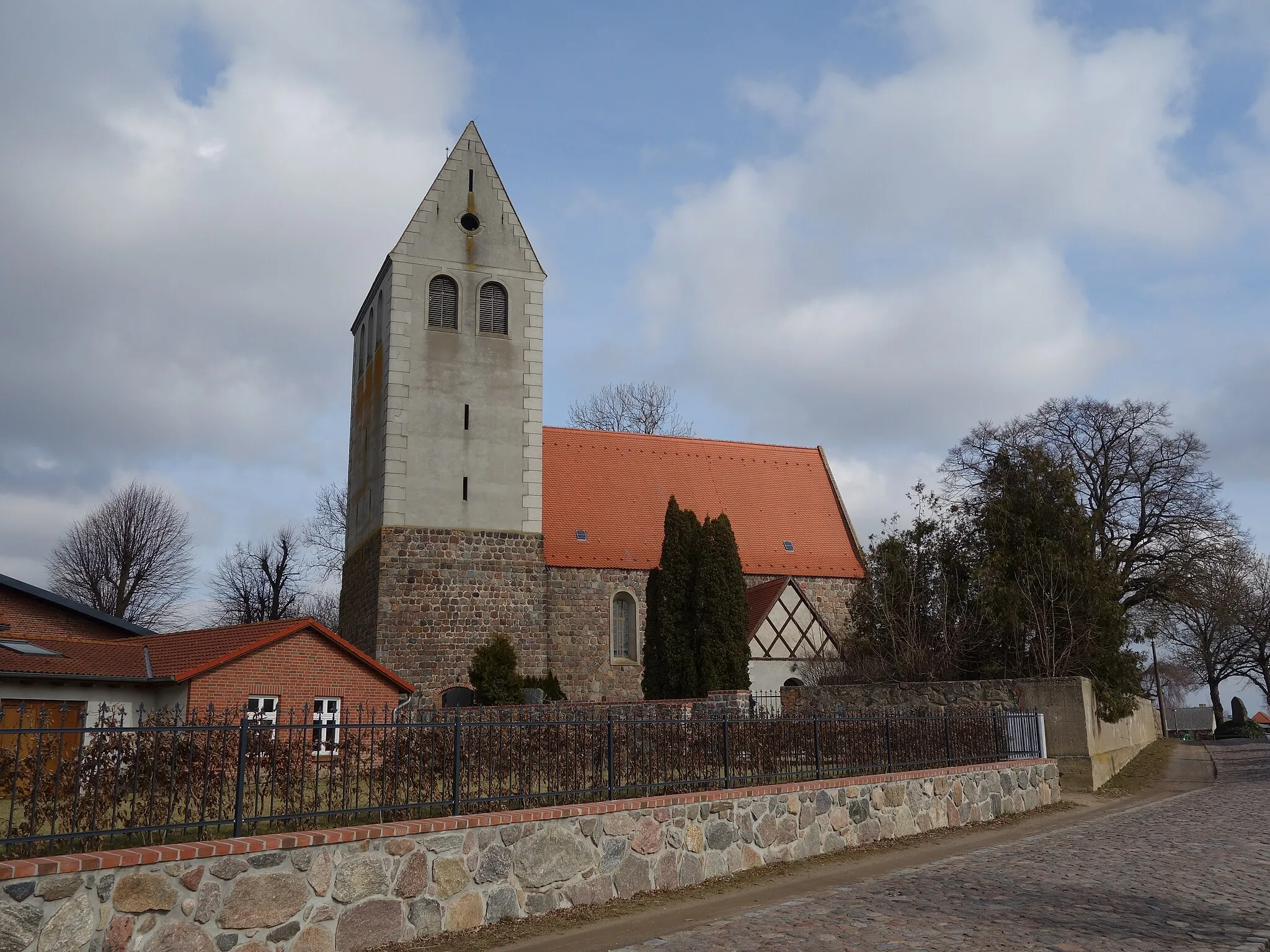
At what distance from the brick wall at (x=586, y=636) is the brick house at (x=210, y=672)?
559 centimetres

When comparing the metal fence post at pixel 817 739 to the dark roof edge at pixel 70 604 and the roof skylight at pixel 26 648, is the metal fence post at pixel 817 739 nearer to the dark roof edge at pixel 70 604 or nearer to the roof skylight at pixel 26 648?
the roof skylight at pixel 26 648

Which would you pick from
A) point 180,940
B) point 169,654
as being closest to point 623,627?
point 169,654

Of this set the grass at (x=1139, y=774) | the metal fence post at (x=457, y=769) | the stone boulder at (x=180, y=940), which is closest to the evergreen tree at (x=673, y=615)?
the grass at (x=1139, y=774)

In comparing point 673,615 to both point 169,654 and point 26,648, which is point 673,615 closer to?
point 169,654

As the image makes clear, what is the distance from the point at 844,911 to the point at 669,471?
23559mm

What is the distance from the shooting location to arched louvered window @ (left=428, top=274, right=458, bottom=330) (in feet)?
87.0

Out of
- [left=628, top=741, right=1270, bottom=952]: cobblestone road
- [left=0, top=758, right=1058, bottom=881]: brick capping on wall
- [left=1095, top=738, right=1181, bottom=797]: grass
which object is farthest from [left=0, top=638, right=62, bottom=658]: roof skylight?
[left=1095, top=738, right=1181, bottom=797]: grass

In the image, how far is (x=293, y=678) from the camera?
65.5ft

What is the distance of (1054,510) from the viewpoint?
2191cm

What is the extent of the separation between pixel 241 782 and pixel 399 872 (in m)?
1.44

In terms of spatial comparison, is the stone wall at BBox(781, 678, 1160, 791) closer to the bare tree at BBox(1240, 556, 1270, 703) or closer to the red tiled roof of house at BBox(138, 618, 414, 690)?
the red tiled roof of house at BBox(138, 618, 414, 690)

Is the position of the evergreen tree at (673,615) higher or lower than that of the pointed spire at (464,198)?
lower

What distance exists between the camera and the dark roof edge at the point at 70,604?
24.7 metres

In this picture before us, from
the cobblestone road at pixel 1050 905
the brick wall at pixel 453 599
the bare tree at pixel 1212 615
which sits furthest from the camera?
the bare tree at pixel 1212 615
